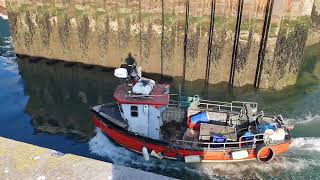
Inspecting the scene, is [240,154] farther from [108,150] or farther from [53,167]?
[53,167]

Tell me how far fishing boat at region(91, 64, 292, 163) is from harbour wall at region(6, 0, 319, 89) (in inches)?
197

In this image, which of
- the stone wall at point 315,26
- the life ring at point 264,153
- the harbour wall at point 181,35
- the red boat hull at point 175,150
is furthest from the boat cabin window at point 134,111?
the stone wall at point 315,26

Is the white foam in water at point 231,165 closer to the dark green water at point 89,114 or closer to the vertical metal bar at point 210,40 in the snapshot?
the dark green water at point 89,114

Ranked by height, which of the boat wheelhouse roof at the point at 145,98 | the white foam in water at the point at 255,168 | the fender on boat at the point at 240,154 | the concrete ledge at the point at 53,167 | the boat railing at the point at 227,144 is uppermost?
the concrete ledge at the point at 53,167

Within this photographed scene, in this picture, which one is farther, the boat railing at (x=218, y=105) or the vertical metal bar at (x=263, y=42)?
the vertical metal bar at (x=263, y=42)

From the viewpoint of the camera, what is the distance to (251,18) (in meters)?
A: 19.9

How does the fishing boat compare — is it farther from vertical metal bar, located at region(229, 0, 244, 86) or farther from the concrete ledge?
the concrete ledge

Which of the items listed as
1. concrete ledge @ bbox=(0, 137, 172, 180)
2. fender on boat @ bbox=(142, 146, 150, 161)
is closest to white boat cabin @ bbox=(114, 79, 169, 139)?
fender on boat @ bbox=(142, 146, 150, 161)

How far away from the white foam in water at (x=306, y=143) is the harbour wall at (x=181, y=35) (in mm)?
4940

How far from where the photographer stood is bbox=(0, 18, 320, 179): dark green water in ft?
51.3

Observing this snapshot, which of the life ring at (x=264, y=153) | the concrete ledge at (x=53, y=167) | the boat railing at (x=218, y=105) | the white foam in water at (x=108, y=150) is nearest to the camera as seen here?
the concrete ledge at (x=53, y=167)

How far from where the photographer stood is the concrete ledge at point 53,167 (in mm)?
6844

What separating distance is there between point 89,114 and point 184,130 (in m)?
5.79

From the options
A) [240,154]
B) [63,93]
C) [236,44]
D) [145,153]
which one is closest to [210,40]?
[236,44]
